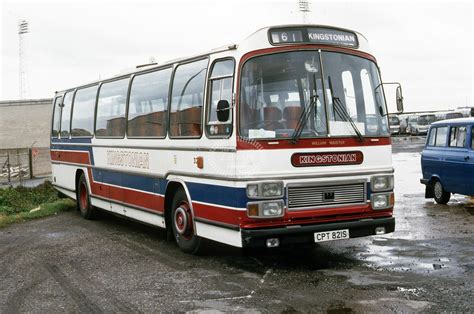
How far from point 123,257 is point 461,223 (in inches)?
246

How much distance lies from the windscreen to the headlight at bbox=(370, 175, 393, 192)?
0.60 metres

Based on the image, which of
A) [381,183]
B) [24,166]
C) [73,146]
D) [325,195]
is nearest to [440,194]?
[381,183]

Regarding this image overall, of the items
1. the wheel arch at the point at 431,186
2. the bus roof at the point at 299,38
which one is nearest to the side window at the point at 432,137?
the wheel arch at the point at 431,186

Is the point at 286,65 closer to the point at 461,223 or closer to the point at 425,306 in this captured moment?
the point at 425,306

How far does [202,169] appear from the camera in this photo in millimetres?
8703

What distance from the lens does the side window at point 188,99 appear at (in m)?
8.93

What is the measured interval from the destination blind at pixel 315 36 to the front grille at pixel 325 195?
1.89 m

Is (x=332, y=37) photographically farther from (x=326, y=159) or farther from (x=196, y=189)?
(x=196, y=189)

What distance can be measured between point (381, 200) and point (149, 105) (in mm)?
4216

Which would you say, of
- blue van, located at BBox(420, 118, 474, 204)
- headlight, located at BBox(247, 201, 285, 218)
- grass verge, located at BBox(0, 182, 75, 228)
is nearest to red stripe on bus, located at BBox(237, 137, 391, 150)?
headlight, located at BBox(247, 201, 285, 218)

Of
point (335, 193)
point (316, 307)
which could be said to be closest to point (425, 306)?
point (316, 307)

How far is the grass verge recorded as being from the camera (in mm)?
14750

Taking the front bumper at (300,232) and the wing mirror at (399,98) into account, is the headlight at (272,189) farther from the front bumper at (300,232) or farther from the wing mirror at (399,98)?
the wing mirror at (399,98)

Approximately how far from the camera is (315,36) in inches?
329
